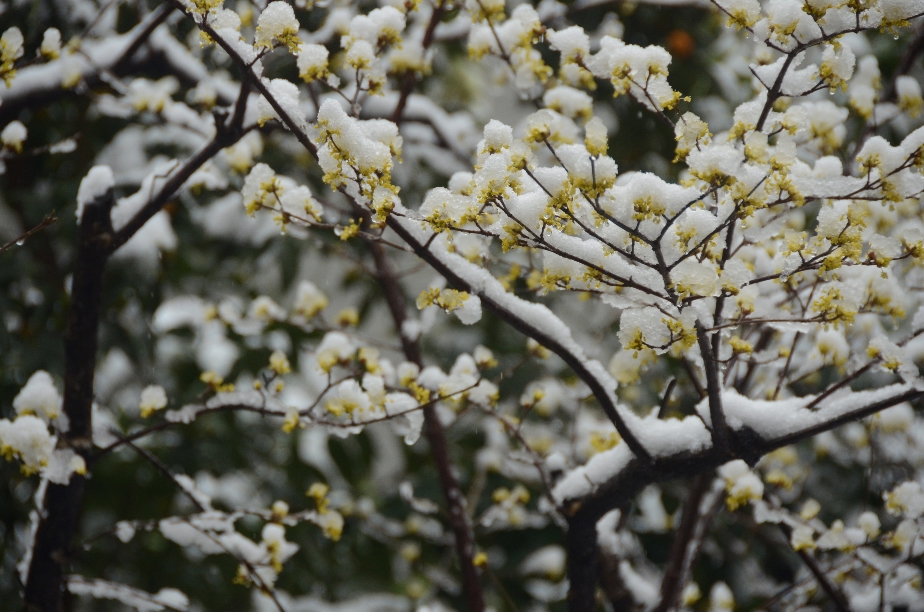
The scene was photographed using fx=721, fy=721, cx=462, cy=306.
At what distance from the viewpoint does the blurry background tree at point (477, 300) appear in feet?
2.96

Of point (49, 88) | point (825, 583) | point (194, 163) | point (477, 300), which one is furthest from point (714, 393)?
point (49, 88)

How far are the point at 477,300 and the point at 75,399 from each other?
77 centimetres

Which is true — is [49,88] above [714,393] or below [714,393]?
above

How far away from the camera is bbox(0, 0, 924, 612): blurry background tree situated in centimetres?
90

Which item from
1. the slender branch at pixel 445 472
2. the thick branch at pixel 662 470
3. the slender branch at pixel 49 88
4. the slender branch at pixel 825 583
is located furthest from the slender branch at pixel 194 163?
the slender branch at pixel 825 583

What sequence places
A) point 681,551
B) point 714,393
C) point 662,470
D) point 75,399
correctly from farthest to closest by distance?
point 681,551 → point 75,399 → point 662,470 → point 714,393

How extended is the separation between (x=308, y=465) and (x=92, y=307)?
1.27 m

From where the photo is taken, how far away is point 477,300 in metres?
1.06

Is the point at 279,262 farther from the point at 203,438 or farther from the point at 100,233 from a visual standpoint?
the point at 100,233

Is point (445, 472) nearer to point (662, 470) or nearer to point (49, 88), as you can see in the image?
point (662, 470)

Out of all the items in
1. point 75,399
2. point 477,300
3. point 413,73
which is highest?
point 413,73

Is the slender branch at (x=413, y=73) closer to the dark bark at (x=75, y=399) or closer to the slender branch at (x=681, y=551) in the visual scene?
the dark bark at (x=75, y=399)

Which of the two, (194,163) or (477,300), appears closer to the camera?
(477,300)

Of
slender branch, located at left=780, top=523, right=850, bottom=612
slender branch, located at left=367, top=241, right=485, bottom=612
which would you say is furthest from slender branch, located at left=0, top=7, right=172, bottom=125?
slender branch, located at left=780, top=523, right=850, bottom=612
